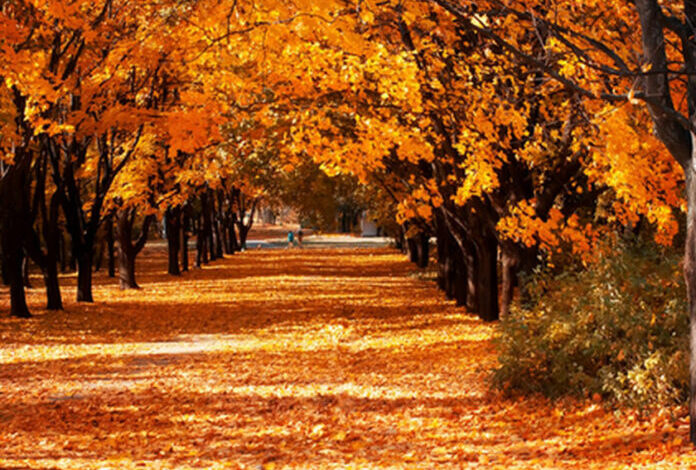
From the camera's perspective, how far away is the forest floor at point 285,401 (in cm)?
863

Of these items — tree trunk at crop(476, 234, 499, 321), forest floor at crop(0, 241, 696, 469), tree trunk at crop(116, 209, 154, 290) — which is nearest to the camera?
forest floor at crop(0, 241, 696, 469)

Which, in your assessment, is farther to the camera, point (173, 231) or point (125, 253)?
point (173, 231)

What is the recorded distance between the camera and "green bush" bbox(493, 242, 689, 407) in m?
9.28

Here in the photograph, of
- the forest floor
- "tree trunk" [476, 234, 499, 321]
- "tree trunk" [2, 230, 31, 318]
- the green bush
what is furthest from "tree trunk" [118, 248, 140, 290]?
the green bush

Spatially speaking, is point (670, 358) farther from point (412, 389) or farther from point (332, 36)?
point (332, 36)

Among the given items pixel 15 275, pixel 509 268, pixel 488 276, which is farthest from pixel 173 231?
pixel 509 268

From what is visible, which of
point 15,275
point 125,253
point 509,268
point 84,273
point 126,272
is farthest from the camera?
point 126,272

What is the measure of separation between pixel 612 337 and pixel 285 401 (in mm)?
3964

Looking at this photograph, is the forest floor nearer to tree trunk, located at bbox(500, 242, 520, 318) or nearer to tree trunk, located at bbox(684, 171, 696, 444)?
tree trunk, located at bbox(684, 171, 696, 444)

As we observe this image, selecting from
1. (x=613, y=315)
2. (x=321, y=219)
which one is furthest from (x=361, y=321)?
(x=321, y=219)

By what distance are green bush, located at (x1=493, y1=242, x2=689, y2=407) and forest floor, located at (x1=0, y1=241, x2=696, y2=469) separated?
293mm

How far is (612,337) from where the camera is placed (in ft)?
33.3

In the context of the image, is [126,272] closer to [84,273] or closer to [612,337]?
[84,273]

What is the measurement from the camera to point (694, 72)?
809 cm
